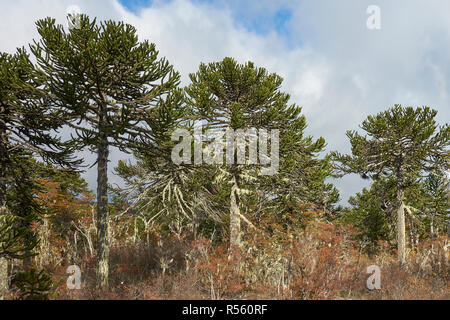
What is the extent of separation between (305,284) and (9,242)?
763 cm

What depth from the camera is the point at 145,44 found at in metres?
9.00

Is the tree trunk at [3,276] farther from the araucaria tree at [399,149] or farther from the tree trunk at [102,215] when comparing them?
the araucaria tree at [399,149]

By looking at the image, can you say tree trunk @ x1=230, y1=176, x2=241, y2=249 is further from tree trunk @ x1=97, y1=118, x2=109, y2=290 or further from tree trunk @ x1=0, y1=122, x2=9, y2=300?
tree trunk @ x1=0, y1=122, x2=9, y2=300

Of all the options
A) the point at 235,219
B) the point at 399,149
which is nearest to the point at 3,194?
the point at 235,219

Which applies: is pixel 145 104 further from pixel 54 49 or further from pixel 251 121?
pixel 251 121

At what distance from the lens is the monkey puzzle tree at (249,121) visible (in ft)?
44.8

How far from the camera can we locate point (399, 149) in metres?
16.1

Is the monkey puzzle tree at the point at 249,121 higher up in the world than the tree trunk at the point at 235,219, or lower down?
higher up

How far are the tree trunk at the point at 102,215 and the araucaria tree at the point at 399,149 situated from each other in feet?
46.9

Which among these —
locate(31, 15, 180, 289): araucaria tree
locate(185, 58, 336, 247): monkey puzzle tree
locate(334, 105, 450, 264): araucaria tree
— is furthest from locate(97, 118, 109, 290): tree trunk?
locate(334, 105, 450, 264): araucaria tree

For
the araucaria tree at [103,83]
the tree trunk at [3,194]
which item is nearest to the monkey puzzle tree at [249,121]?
the araucaria tree at [103,83]

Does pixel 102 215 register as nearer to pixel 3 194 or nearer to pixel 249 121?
pixel 3 194

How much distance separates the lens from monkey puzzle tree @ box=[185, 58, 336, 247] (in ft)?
44.8
